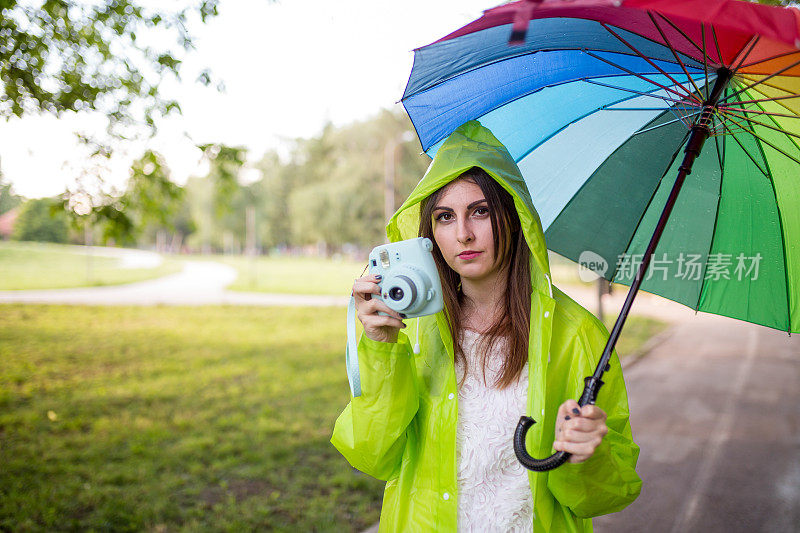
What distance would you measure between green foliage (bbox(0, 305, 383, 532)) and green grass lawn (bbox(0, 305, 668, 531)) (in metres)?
0.02

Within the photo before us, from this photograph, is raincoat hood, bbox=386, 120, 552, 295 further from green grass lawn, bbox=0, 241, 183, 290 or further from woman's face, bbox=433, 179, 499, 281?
green grass lawn, bbox=0, 241, 183, 290

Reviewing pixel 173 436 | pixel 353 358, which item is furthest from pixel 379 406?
pixel 173 436

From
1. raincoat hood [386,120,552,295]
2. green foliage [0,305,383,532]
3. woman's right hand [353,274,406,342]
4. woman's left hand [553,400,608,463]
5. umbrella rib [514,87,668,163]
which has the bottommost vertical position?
green foliage [0,305,383,532]

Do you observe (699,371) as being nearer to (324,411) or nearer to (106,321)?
(324,411)

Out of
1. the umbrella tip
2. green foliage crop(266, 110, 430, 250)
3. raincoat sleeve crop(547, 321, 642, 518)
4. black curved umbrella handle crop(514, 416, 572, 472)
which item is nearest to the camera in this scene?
the umbrella tip

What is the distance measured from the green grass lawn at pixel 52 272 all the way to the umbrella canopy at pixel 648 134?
71.6ft

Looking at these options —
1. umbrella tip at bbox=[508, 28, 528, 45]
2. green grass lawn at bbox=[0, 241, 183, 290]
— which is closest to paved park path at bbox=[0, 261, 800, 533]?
umbrella tip at bbox=[508, 28, 528, 45]

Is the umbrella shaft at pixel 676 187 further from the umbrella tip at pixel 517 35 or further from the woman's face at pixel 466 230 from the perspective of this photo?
the umbrella tip at pixel 517 35

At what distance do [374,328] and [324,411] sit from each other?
Answer: 538 centimetres

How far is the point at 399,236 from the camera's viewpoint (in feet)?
6.66

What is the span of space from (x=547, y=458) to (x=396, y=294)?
1.78 ft

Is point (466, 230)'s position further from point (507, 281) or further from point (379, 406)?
point (379, 406)

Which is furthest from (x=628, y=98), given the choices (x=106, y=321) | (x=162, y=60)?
(x=106, y=321)

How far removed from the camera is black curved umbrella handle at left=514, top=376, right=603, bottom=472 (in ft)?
4.40
